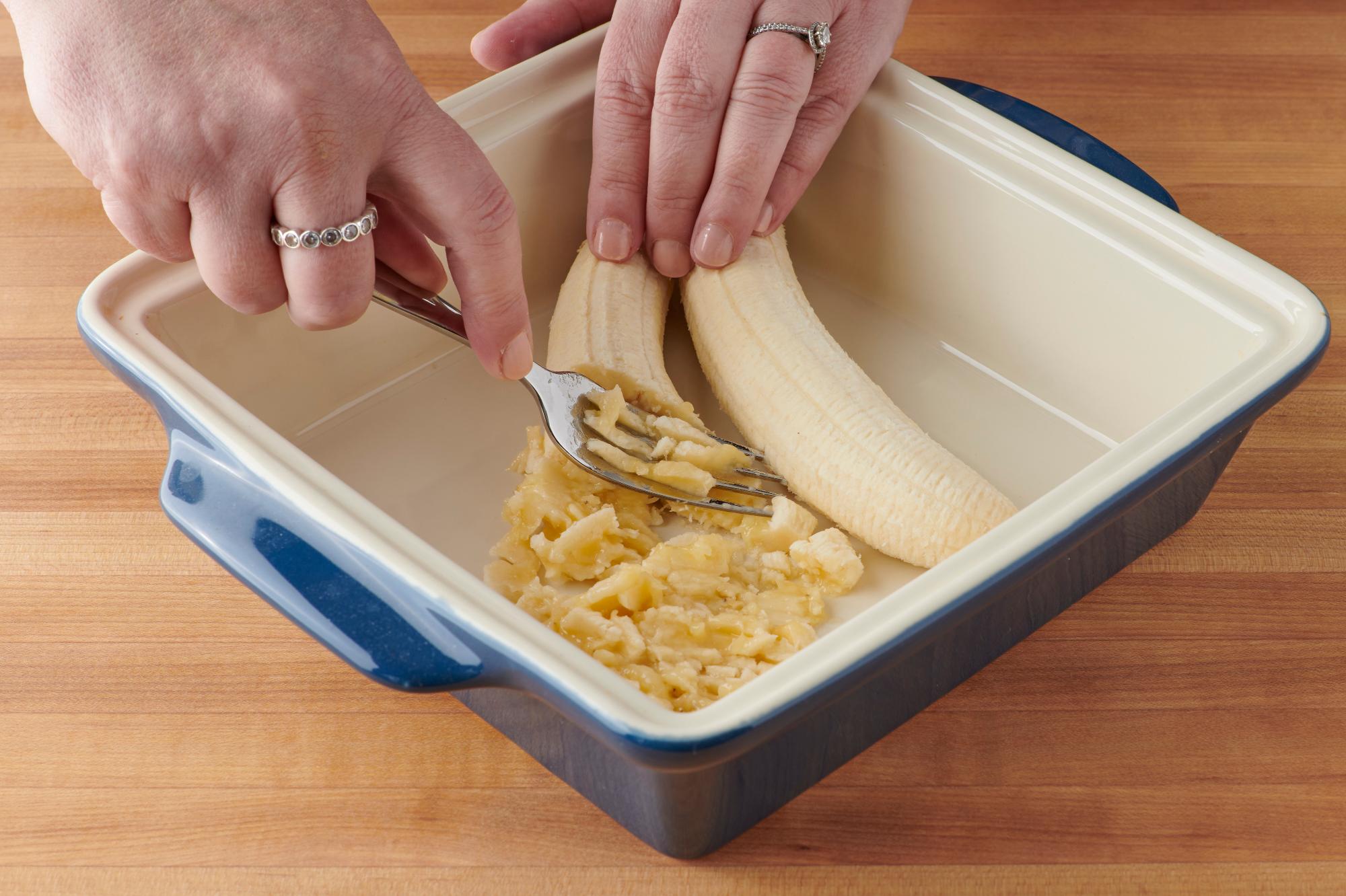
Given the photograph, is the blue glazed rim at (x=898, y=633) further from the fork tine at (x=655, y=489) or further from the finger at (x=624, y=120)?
the finger at (x=624, y=120)

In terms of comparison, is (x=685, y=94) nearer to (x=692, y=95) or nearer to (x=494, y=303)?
(x=692, y=95)

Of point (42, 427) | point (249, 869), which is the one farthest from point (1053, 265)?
point (42, 427)

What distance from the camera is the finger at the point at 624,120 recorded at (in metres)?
0.99

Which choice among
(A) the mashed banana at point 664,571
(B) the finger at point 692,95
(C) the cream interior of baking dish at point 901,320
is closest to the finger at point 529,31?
(C) the cream interior of baking dish at point 901,320

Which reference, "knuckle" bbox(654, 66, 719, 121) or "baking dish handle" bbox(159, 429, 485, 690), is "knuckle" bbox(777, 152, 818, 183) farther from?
"baking dish handle" bbox(159, 429, 485, 690)

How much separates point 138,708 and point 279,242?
Result: 34cm

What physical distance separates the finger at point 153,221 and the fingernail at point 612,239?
14.5 inches

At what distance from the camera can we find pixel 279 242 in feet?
2.22

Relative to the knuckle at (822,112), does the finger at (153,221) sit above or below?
above

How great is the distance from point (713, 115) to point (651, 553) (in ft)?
1.17

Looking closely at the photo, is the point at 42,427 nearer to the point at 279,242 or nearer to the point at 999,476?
the point at 279,242

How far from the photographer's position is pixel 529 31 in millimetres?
1084

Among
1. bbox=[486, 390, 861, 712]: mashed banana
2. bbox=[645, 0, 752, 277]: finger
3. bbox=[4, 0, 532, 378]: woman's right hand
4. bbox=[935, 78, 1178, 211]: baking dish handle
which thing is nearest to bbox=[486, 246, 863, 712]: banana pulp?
bbox=[486, 390, 861, 712]: mashed banana

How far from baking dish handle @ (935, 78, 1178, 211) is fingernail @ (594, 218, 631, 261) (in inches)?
11.5
